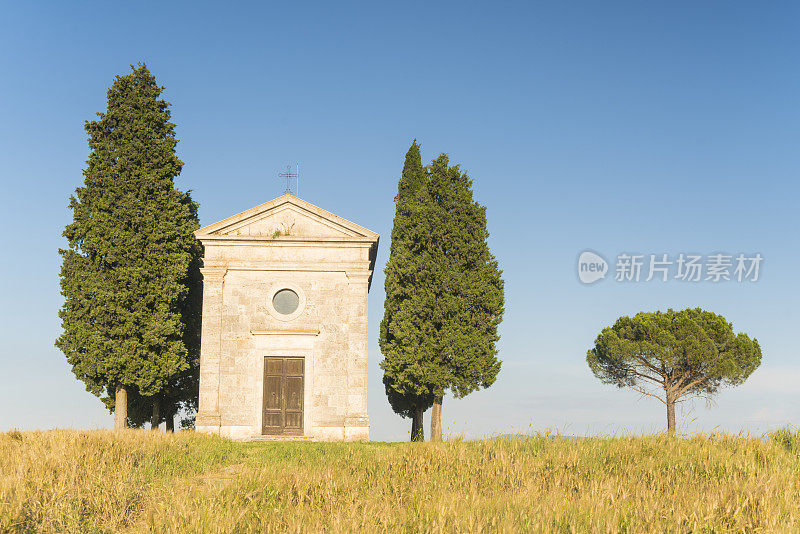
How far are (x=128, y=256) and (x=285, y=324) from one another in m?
6.40

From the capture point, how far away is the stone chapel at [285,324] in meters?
24.2

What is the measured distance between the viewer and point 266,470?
1193cm

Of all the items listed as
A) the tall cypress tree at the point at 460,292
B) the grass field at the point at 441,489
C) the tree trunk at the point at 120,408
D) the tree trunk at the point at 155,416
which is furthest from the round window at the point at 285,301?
the grass field at the point at 441,489

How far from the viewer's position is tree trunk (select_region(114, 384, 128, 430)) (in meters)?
24.3

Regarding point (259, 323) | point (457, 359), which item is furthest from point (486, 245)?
point (259, 323)

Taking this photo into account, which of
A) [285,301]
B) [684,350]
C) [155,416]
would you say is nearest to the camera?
[285,301]

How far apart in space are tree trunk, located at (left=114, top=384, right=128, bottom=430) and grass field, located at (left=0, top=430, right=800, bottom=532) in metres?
8.28

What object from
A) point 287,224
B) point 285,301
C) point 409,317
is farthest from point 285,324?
point 409,317

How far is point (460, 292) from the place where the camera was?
26.3 m

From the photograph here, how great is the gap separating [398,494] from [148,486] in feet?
15.0

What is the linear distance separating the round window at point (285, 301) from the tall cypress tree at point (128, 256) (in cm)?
364

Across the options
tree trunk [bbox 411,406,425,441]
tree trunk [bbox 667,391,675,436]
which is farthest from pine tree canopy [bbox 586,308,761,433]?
tree trunk [bbox 411,406,425,441]

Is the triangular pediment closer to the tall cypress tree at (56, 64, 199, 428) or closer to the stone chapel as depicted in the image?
the stone chapel

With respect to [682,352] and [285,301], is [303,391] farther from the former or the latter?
[682,352]
